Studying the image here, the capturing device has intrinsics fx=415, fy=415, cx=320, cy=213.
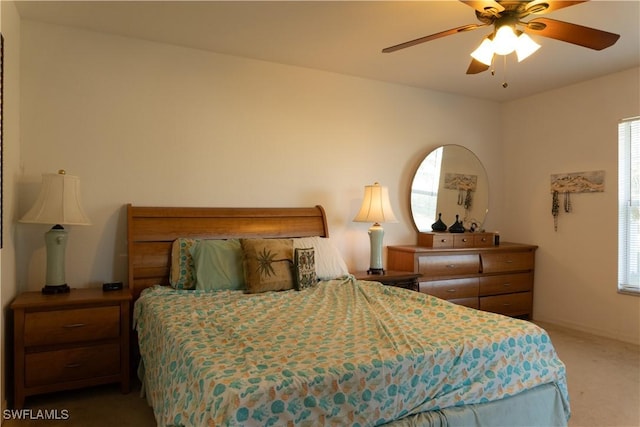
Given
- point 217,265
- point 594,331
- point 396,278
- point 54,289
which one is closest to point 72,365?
point 54,289

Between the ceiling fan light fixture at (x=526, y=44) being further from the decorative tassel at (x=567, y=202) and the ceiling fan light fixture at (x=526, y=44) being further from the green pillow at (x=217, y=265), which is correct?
the decorative tassel at (x=567, y=202)

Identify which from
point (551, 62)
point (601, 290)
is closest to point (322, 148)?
point (551, 62)

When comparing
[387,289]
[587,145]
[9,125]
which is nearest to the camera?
[9,125]

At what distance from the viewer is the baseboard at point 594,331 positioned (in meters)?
3.84

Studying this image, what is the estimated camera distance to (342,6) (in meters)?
2.66

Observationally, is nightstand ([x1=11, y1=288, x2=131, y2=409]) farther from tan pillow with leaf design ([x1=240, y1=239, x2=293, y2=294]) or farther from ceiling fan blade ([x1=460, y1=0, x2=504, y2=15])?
ceiling fan blade ([x1=460, y1=0, x2=504, y2=15])

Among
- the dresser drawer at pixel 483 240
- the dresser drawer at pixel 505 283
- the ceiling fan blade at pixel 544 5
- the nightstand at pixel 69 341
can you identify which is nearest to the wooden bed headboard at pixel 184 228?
the nightstand at pixel 69 341

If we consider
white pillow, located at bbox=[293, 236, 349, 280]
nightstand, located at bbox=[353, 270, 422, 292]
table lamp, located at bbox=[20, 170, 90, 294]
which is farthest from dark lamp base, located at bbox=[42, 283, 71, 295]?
nightstand, located at bbox=[353, 270, 422, 292]

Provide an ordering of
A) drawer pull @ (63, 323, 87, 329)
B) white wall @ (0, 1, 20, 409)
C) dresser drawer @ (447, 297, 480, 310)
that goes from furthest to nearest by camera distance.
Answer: dresser drawer @ (447, 297, 480, 310), drawer pull @ (63, 323, 87, 329), white wall @ (0, 1, 20, 409)

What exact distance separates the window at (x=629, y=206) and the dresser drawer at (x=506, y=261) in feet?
2.80

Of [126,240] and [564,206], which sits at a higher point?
[564,206]

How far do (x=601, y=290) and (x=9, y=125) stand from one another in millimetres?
5073

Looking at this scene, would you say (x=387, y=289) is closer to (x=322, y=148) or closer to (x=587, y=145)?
(x=322, y=148)

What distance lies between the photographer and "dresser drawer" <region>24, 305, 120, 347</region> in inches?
96.6
